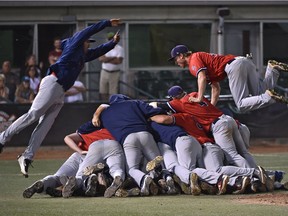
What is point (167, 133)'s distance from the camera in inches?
523

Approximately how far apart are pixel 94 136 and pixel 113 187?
1108 millimetres

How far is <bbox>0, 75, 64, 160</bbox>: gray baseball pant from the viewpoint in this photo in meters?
13.8

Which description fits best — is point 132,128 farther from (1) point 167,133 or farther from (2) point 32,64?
(2) point 32,64

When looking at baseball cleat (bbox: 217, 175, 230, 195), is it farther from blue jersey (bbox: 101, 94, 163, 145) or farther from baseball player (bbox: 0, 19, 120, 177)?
baseball player (bbox: 0, 19, 120, 177)

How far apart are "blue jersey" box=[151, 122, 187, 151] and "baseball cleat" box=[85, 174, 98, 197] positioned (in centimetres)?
128

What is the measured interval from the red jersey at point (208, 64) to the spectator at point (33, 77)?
32.8ft

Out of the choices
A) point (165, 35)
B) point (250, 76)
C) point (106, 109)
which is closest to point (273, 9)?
point (165, 35)

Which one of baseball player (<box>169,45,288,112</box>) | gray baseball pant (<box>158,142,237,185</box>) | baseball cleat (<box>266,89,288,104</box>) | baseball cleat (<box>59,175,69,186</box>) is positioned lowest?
baseball cleat (<box>59,175,69,186</box>)

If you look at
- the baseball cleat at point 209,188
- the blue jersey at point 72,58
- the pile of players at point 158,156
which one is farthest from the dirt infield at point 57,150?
the baseball cleat at point 209,188

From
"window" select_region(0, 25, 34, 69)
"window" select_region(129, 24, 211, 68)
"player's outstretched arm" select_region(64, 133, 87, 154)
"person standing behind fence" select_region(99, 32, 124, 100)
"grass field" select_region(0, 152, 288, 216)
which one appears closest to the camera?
"grass field" select_region(0, 152, 288, 216)

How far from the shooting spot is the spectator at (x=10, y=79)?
23947 mm

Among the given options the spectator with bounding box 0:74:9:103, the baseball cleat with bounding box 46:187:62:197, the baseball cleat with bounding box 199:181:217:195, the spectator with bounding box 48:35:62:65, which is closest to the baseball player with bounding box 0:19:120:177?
the baseball cleat with bounding box 46:187:62:197

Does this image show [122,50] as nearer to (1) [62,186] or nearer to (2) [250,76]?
(2) [250,76]

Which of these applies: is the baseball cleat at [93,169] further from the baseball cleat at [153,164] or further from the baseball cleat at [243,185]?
the baseball cleat at [243,185]
